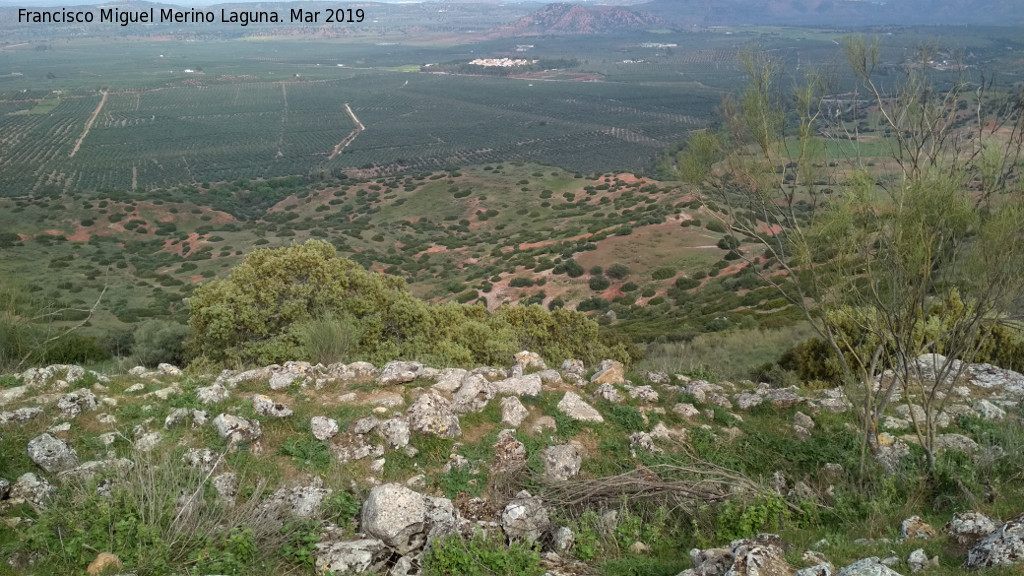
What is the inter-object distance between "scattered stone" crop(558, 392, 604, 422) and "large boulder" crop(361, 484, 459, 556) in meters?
2.65

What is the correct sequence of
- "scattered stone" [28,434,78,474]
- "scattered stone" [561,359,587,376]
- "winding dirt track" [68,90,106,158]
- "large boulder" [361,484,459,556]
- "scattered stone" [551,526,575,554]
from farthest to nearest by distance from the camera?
"winding dirt track" [68,90,106,158]
"scattered stone" [561,359,587,376]
"scattered stone" [28,434,78,474]
"scattered stone" [551,526,575,554]
"large boulder" [361,484,459,556]

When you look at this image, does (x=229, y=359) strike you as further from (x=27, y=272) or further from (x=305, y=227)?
(x=305, y=227)

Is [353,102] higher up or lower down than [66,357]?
higher up

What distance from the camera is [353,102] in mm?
137125

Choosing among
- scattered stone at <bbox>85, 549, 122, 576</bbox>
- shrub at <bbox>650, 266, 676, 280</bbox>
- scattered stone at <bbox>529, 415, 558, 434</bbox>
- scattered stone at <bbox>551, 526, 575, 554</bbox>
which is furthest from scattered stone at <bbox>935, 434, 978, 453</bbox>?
shrub at <bbox>650, 266, 676, 280</bbox>

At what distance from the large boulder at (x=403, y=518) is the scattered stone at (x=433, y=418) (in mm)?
1455

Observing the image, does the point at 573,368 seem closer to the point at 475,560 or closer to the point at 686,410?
the point at 686,410

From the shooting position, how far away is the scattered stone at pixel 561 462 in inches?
288

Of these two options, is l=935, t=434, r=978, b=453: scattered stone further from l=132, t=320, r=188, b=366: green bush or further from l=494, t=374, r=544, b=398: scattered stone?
l=132, t=320, r=188, b=366: green bush

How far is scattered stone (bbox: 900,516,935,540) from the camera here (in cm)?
555

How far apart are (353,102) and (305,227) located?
8799 cm

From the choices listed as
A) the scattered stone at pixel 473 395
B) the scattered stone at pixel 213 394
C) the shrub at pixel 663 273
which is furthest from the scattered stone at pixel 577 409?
the shrub at pixel 663 273

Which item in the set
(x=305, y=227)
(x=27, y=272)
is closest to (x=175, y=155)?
(x=305, y=227)

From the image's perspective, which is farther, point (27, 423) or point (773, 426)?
point (773, 426)
